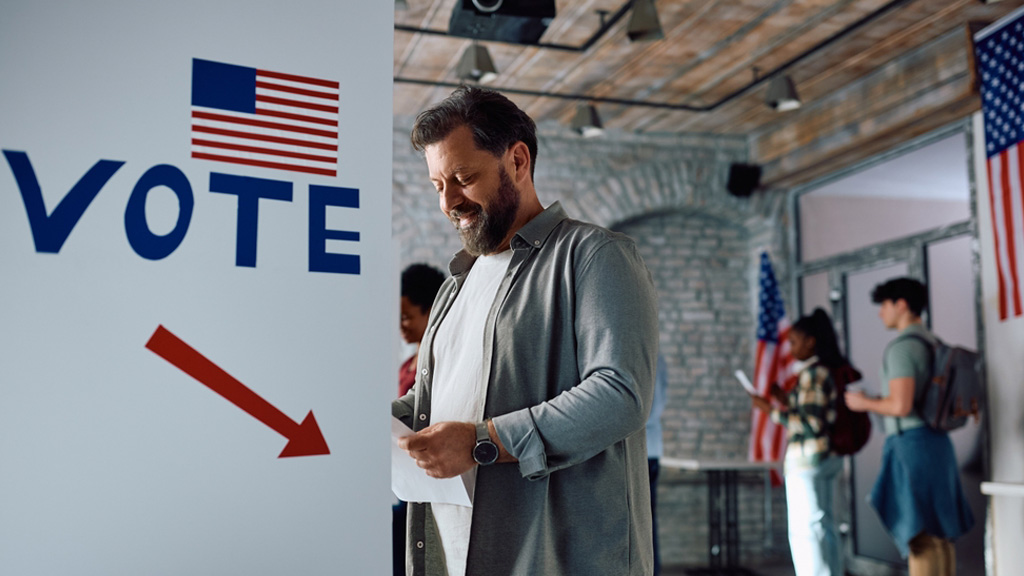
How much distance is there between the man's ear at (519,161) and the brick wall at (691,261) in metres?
4.60

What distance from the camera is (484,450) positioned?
123 cm

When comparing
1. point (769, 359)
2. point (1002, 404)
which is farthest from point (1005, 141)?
point (769, 359)

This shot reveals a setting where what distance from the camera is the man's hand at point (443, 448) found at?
3.95ft

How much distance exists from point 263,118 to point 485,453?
22.0 inches

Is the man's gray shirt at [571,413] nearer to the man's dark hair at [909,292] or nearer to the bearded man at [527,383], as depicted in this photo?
the bearded man at [527,383]

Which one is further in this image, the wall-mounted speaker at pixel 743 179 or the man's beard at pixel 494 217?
the wall-mounted speaker at pixel 743 179

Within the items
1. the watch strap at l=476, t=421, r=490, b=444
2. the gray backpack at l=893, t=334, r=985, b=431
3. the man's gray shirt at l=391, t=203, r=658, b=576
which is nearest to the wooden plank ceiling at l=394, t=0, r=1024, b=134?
the gray backpack at l=893, t=334, r=985, b=431

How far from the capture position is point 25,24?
0.79m

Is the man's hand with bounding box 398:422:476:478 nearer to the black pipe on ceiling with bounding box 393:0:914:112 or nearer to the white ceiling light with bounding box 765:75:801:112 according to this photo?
the black pipe on ceiling with bounding box 393:0:914:112

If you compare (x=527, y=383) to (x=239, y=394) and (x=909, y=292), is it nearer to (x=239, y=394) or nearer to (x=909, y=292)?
(x=239, y=394)

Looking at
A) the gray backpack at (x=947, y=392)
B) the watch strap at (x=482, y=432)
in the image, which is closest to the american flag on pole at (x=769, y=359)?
the gray backpack at (x=947, y=392)

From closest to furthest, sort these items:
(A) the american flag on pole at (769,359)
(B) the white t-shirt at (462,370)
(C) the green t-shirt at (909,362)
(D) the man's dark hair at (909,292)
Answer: (B) the white t-shirt at (462,370)
(C) the green t-shirt at (909,362)
(D) the man's dark hair at (909,292)
(A) the american flag on pole at (769,359)

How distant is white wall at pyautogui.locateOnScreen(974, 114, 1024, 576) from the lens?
447cm

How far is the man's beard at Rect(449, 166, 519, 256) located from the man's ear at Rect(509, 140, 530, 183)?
2cm
